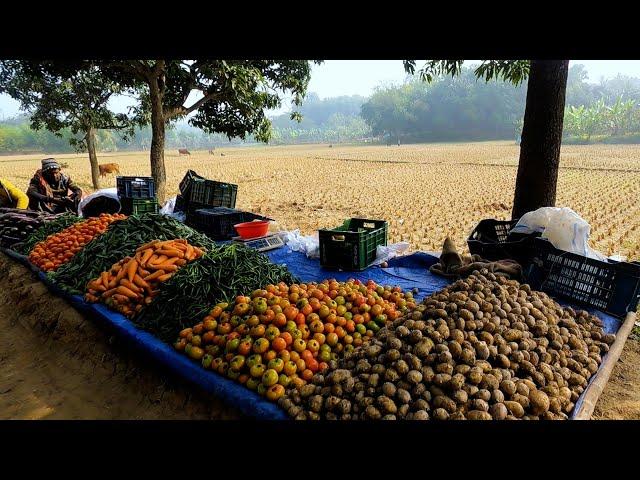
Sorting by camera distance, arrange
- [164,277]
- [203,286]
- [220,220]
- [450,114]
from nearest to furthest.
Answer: [203,286] < [164,277] < [220,220] < [450,114]

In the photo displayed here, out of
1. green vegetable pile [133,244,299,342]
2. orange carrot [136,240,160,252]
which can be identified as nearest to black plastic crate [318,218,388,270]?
green vegetable pile [133,244,299,342]

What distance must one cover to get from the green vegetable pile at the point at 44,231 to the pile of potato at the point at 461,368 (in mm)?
5788

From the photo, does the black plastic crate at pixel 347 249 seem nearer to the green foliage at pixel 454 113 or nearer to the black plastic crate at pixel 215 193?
the black plastic crate at pixel 215 193

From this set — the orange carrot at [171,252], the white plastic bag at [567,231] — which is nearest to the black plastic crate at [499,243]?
the white plastic bag at [567,231]

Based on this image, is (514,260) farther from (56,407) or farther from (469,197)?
(469,197)

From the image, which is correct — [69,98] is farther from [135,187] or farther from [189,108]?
[135,187]

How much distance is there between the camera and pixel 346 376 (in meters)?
2.71

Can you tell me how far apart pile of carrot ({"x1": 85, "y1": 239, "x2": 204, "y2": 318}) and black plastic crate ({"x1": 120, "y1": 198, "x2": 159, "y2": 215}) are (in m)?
→ 4.10

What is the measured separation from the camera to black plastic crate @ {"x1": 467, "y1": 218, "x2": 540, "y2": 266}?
479 centimetres

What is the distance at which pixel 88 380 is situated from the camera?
12.9ft

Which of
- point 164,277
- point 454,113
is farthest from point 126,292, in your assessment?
point 454,113

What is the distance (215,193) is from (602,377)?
23.1 feet

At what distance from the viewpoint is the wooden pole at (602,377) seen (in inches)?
109

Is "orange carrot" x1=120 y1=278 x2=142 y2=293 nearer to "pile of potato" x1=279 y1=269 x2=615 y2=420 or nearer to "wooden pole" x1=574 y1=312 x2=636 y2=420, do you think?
"pile of potato" x1=279 y1=269 x2=615 y2=420
